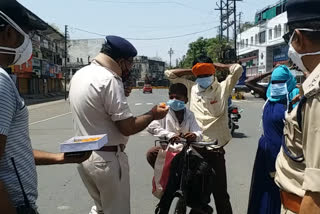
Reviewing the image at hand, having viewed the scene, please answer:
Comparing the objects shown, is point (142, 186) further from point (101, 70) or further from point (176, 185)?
point (101, 70)

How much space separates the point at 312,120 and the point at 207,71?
266 cm

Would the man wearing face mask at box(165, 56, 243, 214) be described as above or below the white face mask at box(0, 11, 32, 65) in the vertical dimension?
below

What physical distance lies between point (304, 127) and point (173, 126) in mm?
2522

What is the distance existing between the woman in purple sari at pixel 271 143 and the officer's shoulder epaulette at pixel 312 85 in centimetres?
177

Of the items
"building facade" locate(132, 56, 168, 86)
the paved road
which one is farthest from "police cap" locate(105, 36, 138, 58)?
"building facade" locate(132, 56, 168, 86)

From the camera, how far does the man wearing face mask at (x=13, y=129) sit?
1683mm

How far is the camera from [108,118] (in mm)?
2742

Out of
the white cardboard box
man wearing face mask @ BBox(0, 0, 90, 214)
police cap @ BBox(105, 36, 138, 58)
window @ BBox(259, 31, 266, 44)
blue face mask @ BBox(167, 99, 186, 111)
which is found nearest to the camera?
man wearing face mask @ BBox(0, 0, 90, 214)

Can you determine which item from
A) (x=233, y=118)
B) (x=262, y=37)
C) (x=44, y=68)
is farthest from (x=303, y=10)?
(x=262, y=37)

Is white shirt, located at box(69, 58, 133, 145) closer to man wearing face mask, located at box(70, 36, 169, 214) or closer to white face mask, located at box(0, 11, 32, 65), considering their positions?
man wearing face mask, located at box(70, 36, 169, 214)

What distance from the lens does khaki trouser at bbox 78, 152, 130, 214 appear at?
8.96 ft

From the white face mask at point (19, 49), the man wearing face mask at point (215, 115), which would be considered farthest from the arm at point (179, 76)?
the white face mask at point (19, 49)

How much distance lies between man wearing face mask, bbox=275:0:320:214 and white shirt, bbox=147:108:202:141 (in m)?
1.96

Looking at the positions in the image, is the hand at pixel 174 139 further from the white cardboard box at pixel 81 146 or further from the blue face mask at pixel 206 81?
the white cardboard box at pixel 81 146
